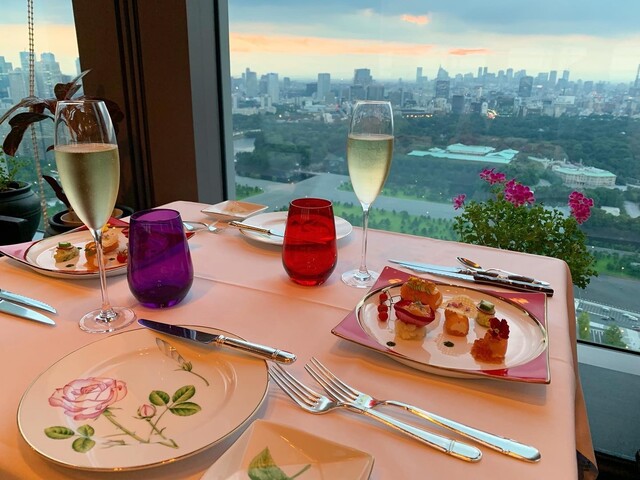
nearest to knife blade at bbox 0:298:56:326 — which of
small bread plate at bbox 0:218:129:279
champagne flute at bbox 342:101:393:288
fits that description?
small bread plate at bbox 0:218:129:279

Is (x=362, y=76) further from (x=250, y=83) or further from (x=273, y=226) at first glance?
(x=273, y=226)

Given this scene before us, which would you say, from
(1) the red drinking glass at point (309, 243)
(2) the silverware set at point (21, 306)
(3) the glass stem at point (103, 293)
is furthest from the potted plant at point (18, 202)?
(1) the red drinking glass at point (309, 243)

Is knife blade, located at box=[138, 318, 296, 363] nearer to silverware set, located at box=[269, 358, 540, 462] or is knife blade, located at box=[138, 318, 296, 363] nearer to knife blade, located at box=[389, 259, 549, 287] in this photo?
silverware set, located at box=[269, 358, 540, 462]

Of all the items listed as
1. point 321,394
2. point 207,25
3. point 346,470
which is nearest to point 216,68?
point 207,25

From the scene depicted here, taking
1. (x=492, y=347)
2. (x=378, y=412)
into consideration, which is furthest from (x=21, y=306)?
(x=492, y=347)

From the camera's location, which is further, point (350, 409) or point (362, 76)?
point (362, 76)

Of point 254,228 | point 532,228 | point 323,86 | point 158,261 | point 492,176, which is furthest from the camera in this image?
point 323,86

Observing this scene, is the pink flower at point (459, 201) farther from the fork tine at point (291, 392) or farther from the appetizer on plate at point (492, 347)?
the fork tine at point (291, 392)
